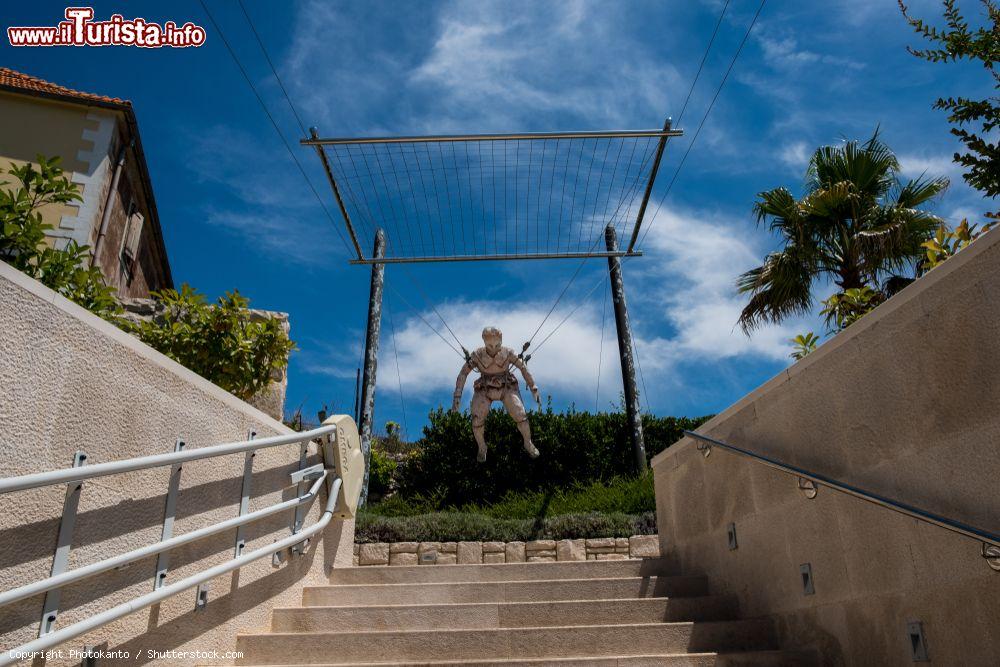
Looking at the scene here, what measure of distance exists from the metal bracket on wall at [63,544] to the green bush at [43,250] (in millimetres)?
1784

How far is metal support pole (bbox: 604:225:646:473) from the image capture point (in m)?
11.5

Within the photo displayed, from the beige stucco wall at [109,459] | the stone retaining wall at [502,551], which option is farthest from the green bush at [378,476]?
the beige stucco wall at [109,459]

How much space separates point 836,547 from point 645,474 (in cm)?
716

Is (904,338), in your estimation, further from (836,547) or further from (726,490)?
(726,490)

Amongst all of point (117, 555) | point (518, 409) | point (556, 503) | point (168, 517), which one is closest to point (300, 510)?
point (168, 517)

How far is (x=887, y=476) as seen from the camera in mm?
3225

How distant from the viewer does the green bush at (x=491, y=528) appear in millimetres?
8344

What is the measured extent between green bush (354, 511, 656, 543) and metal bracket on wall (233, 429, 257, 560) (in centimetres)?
448

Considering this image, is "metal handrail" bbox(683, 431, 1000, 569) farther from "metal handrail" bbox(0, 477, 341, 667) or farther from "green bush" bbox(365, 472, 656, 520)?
"green bush" bbox(365, 472, 656, 520)

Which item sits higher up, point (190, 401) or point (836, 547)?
point (190, 401)

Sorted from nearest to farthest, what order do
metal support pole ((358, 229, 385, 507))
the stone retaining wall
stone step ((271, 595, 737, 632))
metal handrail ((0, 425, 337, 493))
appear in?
1. metal handrail ((0, 425, 337, 493))
2. stone step ((271, 595, 737, 632))
3. the stone retaining wall
4. metal support pole ((358, 229, 385, 507))

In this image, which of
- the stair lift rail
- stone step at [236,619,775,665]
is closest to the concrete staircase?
stone step at [236,619,775,665]

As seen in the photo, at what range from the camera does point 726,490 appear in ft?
16.2

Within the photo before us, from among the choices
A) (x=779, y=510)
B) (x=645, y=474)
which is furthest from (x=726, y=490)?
Answer: (x=645, y=474)
